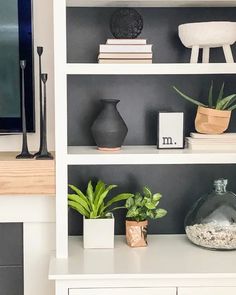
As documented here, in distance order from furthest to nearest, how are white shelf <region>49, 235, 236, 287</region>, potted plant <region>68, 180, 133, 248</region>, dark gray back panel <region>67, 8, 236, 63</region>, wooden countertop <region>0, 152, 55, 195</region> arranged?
dark gray back panel <region>67, 8, 236, 63</region> < potted plant <region>68, 180, 133, 248</region> < wooden countertop <region>0, 152, 55, 195</region> < white shelf <region>49, 235, 236, 287</region>

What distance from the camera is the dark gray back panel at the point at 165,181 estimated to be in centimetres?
231

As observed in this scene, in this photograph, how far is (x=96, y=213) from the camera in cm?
217

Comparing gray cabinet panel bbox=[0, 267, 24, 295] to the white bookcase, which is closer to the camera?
the white bookcase

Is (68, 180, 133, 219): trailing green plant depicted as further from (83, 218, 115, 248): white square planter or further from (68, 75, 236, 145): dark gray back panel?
(68, 75, 236, 145): dark gray back panel

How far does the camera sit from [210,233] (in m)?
2.10

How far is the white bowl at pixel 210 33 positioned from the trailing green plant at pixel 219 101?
0.67 ft

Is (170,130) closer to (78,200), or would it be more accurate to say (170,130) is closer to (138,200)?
(138,200)

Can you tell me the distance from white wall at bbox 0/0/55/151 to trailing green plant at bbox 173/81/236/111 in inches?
19.6

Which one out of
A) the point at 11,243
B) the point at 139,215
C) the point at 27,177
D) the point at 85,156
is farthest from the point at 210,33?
the point at 11,243

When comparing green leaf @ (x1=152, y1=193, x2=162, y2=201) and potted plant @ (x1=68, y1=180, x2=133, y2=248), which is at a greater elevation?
green leaf @ (x1=152, y1=193, x2=162, y2=201)

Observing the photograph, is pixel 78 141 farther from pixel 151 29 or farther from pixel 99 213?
pixel 151 29

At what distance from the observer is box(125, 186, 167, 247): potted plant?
85.0 inches

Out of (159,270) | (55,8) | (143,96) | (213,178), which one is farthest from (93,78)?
(159,270)

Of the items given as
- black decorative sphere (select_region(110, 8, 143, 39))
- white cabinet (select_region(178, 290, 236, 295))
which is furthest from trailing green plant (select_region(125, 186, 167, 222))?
black decorative sphere (select_region(110, 8, 143, 39))
